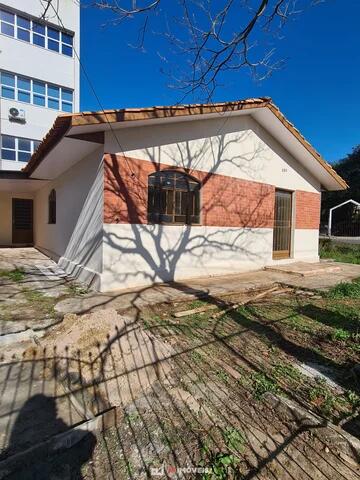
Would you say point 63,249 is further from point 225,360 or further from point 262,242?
point 225,360

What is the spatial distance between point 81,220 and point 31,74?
50.0ft

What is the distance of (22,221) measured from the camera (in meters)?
16.5

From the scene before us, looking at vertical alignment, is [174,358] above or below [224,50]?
below

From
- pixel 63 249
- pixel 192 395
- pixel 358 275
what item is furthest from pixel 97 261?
pixel 358 275

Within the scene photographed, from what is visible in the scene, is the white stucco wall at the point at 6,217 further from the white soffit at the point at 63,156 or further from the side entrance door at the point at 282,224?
the side entrance door at the point at 282,224

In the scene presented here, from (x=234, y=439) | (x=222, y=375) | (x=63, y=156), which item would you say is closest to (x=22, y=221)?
(x=63, y=156)

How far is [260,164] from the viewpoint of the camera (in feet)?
34.4

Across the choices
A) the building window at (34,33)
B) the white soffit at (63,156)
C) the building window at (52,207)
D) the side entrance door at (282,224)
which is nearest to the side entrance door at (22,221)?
the building window at (52,207)

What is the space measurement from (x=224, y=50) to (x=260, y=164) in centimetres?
657

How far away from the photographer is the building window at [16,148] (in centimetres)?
1766

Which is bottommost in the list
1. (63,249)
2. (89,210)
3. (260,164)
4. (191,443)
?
(191,443)

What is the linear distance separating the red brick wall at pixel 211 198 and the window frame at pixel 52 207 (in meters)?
5.99

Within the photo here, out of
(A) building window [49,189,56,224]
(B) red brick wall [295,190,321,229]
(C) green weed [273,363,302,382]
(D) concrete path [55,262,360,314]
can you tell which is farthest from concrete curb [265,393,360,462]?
(A) building window [49,189,56,224]

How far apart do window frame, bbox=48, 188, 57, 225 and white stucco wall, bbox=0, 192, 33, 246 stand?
4.99 m
